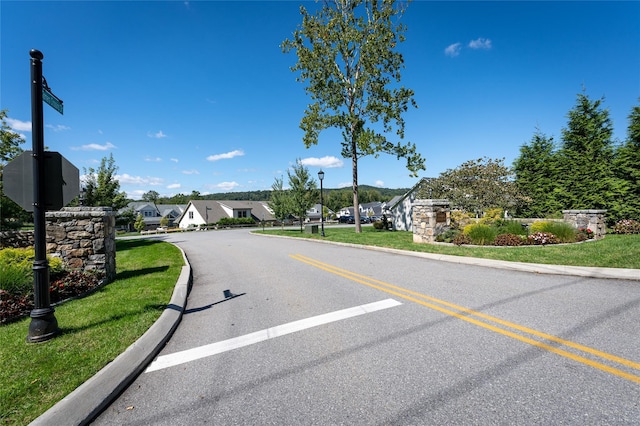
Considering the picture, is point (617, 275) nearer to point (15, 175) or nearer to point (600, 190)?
point (15, 175)

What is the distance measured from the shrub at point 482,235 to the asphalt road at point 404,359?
619cm

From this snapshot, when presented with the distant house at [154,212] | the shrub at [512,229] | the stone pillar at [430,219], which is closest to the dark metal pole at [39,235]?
the stone pillar at [430,219]

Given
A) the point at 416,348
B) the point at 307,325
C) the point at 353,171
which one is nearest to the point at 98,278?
the point at 307,325

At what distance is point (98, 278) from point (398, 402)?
8.15 metres

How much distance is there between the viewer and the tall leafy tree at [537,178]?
18406 millimetres

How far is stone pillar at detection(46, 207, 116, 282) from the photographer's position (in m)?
7.64

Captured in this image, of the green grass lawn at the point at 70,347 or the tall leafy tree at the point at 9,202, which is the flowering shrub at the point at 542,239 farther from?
the tall leafy tree at the point at 9,202

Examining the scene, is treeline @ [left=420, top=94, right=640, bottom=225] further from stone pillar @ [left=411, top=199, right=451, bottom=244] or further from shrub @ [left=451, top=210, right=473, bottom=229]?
stone pillar @ [left=411, top=199, right=451, bottom=244]

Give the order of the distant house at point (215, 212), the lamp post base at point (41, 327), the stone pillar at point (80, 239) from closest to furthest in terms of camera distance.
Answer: the lamp post base at point (41, 327), the stone pillar at point (80, 239), the distant house at point (215, 212)

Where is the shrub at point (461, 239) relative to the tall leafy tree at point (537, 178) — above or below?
below

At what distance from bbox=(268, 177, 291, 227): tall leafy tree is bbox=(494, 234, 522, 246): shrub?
18884mm

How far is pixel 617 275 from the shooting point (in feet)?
20.5

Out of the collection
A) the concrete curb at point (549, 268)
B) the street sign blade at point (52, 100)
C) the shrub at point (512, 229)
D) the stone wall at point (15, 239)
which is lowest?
the concrete curb at point (549, 268)

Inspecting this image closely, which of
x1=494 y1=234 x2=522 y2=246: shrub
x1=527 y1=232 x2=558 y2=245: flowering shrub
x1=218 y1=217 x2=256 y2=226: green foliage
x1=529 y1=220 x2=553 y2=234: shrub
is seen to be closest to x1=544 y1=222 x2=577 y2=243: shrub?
x1=529 y1=220 x2=553 y2=234: shrub
